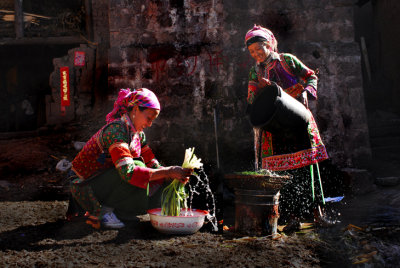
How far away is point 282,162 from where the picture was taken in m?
3.28

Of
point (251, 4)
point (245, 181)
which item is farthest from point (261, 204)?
point (251, 4)

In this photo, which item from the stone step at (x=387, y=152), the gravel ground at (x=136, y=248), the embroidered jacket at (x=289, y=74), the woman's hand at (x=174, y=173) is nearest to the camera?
the gravel ground at (x=136, y=248)

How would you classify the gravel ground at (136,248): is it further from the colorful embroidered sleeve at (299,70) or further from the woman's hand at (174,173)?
the colorful embroidered sleeve at (299,70)

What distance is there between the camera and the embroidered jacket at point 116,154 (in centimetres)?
276

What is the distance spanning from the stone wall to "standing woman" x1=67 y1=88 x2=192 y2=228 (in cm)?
244

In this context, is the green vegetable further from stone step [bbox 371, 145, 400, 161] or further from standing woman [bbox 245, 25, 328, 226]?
stone step [bbox 371, 145, 400, 161]

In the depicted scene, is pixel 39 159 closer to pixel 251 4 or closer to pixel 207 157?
pixel 207 157

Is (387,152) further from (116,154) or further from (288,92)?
(116,154)

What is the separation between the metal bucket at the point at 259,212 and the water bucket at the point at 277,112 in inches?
25.1

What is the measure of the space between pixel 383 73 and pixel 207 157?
301 inches

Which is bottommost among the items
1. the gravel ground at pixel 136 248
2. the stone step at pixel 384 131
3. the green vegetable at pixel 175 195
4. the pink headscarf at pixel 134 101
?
the gravel ground at pixel 136 248

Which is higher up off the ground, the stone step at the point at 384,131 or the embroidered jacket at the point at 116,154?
the stone step at the point at 384,131

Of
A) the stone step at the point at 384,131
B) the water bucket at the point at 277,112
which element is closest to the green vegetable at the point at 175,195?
the water bucket at the point at 277,112

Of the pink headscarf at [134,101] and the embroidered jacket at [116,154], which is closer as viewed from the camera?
the embroidered jacket at [116,154]
